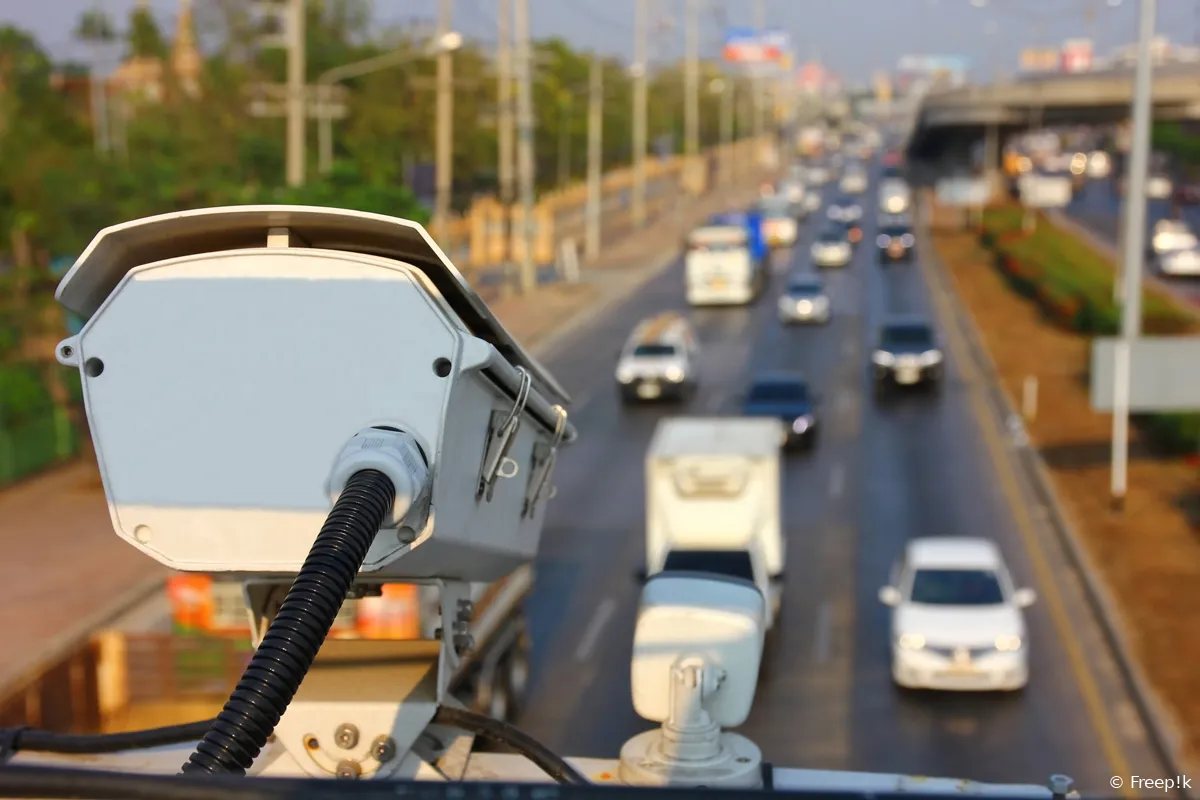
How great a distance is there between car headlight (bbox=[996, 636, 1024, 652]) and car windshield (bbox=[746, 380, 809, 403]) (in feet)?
52.1

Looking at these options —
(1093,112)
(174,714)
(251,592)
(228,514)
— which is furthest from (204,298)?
(1093,112)

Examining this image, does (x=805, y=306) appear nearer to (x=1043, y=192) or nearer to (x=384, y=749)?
(x=384, y=749)

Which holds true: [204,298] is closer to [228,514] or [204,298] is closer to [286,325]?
[286,325]

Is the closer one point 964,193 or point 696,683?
point 696,683

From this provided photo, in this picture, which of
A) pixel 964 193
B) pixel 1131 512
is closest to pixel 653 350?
pixel 1131 512

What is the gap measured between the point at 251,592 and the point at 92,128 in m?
80.7

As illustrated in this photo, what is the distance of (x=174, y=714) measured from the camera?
14.5 m

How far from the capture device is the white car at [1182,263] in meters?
65.9

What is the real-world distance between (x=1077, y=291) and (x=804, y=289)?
8.98 meters

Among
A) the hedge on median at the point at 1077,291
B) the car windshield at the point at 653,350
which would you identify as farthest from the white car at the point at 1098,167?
the car windshield at the point at 653,350

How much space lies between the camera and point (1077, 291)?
4944cm

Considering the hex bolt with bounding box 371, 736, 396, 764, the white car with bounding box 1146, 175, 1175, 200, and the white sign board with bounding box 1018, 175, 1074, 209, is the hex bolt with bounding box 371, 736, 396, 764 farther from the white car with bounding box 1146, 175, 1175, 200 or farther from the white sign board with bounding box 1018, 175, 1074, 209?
the white car with bounding box 1146, 175, 1175, 200

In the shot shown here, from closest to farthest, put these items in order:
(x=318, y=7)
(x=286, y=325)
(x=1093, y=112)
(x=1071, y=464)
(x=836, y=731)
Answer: (x=286, y=325) < (x=836, y=731) < (x=1071, y=464) < (x=318, y=7) < (x=1093, y=112)
